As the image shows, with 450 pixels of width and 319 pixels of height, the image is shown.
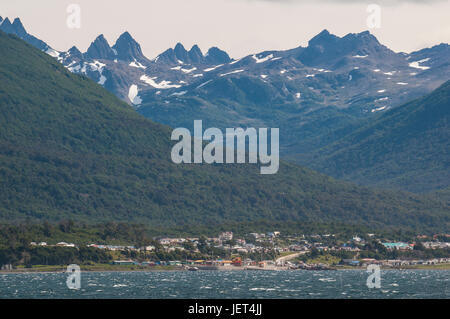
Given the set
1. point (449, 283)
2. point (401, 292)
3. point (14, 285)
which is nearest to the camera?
point (401, 292)

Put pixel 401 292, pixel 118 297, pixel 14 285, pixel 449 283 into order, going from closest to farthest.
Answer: pixel 118 297
pixel 401 292
pixel 14 285
pixel 449 283

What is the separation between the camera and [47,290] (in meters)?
169

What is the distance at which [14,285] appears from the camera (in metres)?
181
